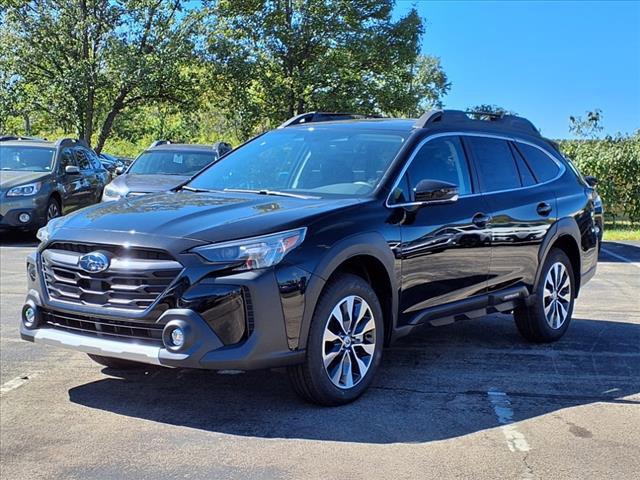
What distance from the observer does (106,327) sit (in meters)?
4.16

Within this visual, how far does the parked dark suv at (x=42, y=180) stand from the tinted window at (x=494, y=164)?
908 centimetres

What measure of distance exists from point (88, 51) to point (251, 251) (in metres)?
21.0

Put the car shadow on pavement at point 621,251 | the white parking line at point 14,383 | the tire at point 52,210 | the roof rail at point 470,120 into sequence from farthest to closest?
the tire at point 52,210 < the car shadow on pavement at point 621,251 < the roof rail at point 470,120 < the white parking line at point 14,383

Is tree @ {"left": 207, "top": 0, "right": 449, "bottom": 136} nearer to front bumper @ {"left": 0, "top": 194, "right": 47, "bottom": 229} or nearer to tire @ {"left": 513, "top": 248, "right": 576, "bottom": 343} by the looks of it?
front bumper @ {"left": 0, "top": 194, "right": 47, "bottom": 229}

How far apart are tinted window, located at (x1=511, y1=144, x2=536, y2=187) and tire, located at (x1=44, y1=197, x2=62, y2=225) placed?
29.9 feet

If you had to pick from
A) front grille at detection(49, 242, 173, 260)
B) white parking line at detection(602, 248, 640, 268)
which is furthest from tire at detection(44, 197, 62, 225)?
white parking line at detection(602, 248, 640, 268)

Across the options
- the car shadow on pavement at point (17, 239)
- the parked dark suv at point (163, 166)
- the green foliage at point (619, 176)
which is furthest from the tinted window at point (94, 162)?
the green foliage at point (619, 176)

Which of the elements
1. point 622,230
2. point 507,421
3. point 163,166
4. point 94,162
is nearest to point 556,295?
point 507,421

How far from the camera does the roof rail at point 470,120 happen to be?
5.41 m

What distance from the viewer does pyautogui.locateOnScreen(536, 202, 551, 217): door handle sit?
600 cm

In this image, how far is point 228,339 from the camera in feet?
12.9

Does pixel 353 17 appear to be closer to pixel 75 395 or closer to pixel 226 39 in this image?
pixel 226 39

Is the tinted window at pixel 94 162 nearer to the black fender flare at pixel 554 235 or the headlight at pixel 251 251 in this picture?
the black fender flare at pixel 554 235

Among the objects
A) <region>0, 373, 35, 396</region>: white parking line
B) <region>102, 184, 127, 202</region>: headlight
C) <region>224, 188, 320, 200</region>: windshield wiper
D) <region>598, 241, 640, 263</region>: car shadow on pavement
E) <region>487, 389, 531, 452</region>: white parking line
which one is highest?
<region>224, 188, 320, 200</region>: windshield wiper
